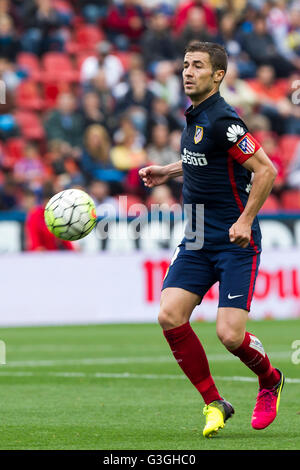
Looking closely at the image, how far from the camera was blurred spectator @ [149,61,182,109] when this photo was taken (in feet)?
65.9

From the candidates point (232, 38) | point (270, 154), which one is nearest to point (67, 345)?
point (270, 154)

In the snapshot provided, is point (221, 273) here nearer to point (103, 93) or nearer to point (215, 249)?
point (215, 249)

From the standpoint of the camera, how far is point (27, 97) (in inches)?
Result: 753

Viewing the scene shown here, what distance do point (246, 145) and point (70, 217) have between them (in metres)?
1.37

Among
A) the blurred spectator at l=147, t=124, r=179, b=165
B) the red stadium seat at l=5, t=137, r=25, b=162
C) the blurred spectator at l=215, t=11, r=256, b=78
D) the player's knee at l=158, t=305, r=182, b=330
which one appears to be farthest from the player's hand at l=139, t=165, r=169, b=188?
the blurred spectator at l=215, t=11, r=256, b=78

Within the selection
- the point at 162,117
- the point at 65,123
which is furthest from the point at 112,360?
the point at 162,117

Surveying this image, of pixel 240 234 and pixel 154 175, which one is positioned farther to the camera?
pixel 154 175

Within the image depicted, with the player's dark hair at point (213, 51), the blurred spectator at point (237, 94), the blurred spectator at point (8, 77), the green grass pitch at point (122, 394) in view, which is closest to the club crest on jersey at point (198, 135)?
the player's dark hair at point (213, 51)

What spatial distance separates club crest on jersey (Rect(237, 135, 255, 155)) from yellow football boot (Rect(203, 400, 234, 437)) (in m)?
1.64

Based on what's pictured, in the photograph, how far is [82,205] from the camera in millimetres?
7332

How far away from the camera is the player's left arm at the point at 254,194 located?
650 centimetres

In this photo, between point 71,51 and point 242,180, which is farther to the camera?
point 71,51

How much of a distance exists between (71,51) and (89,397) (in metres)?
12.8
